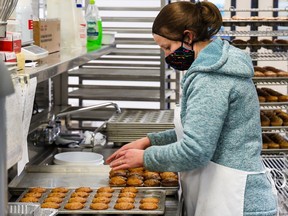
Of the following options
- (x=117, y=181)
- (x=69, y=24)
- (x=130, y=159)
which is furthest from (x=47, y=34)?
(x=130, y=159)

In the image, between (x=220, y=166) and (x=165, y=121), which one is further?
(x=165, y=121)

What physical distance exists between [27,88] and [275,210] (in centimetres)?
96

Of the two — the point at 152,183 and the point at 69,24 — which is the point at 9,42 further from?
the point at 69,24

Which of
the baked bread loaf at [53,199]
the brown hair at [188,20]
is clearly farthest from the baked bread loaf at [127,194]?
the brown hair at [188,20]

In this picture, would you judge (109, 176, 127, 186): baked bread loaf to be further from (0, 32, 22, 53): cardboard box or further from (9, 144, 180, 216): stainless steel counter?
(0, 32, 22, 53): cardboard box

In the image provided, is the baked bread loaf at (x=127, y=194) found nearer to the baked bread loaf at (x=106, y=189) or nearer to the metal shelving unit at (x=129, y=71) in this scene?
the baked bread loaf at (x=106, y=189)

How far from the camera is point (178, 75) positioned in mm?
4754

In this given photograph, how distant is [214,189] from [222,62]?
1.60 ft

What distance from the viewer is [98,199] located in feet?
6.79

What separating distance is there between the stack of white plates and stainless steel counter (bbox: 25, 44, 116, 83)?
0.52 m

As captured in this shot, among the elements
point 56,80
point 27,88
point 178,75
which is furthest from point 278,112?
point 27,88

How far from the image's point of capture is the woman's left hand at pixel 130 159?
74.3 inches

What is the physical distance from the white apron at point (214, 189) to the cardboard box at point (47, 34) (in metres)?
0.89

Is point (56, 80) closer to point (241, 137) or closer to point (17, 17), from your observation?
point (17, 17)
